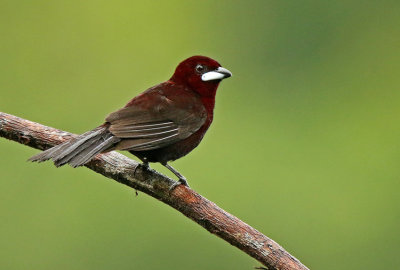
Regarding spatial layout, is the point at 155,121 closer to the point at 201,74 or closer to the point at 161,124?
the point at 161,124

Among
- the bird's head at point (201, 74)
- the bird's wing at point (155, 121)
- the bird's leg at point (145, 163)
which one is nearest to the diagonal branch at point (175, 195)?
the bird's leg at point (145, 163)

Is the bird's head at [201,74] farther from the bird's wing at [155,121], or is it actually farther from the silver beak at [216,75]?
the bird's wing at [155,121]

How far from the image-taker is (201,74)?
522cm

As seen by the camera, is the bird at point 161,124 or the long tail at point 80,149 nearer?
the long tail at point 80,149

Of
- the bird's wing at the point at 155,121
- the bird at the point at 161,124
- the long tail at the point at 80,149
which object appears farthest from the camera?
the bird's wing at the point at 155,121

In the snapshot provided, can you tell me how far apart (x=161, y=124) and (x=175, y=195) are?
0.45m

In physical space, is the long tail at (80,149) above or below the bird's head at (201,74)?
below

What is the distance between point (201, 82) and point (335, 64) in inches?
352

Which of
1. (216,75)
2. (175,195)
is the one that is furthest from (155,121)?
(216,75)

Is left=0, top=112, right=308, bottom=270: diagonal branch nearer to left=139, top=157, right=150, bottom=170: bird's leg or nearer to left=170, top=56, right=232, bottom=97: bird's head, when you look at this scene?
left=139, top=157, right=150, bottom=170: bird's leg

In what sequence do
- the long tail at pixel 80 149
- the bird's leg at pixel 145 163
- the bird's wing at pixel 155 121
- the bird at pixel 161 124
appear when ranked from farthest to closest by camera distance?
the bird's leg at pixel 145 163, the bird's wing at pixel 155 121, the bird at pixel 161 124, the long tail at pixel 80 149

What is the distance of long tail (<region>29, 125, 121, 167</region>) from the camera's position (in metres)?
4.32

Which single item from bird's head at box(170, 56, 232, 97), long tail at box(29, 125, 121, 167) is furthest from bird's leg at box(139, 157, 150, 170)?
bird's head at box(170, 56, 232, 97)

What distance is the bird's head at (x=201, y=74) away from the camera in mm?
5199
